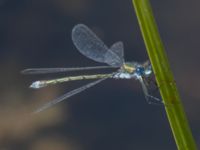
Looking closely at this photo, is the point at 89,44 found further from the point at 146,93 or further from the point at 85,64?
the point at 85,64

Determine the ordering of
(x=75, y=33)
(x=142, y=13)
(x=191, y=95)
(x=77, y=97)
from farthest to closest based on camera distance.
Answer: (x=77, y=97), (x=191, y=95), (x=75, y=33), (x=142, y=13)

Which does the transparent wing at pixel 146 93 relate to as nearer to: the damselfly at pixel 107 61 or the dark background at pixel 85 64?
the damselfly at pixel 107 61

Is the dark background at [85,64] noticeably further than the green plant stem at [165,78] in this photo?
Yes

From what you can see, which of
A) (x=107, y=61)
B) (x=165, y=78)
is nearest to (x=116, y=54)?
(x=107, y=61)

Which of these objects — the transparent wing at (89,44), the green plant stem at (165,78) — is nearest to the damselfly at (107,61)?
the transparent wing at (89,44)

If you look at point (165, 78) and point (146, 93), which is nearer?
point (165, 78)

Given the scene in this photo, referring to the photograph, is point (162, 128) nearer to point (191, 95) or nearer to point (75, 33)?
point (191, 95)

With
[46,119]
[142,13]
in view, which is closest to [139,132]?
[46,119]

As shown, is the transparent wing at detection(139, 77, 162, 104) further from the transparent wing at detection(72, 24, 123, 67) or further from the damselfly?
the transparent wing at detection(72, 24, 123, 67)
